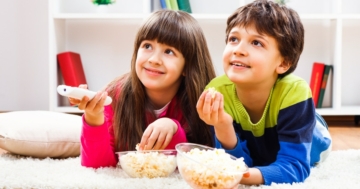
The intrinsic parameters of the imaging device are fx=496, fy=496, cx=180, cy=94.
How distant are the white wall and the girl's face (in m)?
1.62

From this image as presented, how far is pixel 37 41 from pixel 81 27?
263mm

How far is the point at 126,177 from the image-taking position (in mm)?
1199

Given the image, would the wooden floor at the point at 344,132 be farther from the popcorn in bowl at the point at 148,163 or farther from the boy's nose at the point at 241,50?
the boy's nose at the point at 241,50

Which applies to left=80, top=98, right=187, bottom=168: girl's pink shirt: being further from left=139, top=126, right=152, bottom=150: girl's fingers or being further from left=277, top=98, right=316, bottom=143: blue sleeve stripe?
left=277, top=98, right=316, bottom=143: blue sleeve stripe

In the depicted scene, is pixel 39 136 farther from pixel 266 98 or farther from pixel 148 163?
pixel 266 98

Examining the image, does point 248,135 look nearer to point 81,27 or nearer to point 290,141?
point 290,141

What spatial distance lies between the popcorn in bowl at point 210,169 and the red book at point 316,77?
68.7 inches

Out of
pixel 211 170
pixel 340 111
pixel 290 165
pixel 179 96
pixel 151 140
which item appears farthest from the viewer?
pixel 340 111

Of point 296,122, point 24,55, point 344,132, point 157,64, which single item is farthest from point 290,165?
point 24,55

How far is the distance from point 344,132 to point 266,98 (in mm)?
1284

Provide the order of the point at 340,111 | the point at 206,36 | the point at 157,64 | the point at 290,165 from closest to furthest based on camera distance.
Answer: the point at 290,165, the point at 157,64, the point at 340,111, the point at 206,36

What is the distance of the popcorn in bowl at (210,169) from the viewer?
98cm

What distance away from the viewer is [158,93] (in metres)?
1.43

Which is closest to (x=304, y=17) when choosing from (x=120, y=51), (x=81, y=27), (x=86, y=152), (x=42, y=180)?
(x=120, y=51)
